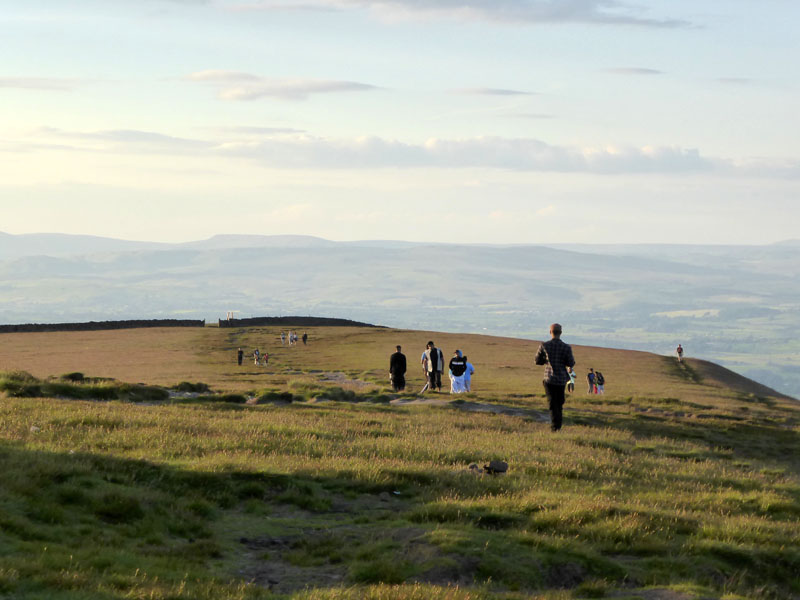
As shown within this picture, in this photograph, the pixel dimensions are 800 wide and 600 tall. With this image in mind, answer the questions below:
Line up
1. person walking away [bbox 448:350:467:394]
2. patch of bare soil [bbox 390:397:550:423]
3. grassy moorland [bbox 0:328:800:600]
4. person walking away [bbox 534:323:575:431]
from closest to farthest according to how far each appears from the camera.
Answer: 1. grassy moorland [bbox 0:328:800:600]
2. person walking away [bbox 534:323:575:431]
3. patch of bare soil [bbox 390:397:550:423]
4. person walking away [bbox 448:350:467:394]

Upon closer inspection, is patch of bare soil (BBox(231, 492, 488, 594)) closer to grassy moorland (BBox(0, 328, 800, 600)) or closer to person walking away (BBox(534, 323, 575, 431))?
grassy moorland (BBox(0, 328, 800, 600))

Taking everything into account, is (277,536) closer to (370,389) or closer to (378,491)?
(378,491)

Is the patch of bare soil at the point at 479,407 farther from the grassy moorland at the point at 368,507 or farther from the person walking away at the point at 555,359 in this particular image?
the person walking away at the point at 555,359

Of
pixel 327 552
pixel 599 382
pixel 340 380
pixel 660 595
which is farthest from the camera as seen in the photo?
pixel 340 380

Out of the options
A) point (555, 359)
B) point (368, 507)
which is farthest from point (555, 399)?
point (368, 507)

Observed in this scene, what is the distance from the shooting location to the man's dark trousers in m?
21.2

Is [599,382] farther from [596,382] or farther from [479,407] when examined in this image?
[479,407]

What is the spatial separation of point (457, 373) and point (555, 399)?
1476cm

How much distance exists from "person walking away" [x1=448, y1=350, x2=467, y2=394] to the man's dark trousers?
13.4 m

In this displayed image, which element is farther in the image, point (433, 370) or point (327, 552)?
point (433, 370)

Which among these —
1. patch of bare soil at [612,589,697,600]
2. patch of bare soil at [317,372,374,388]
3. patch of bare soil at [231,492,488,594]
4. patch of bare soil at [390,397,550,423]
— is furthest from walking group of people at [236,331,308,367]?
patch of bare soil at [612,589,697,600]

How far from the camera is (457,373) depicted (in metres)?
36.5

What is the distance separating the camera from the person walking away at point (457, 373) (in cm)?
3628

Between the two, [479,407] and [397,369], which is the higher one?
[397,369]
